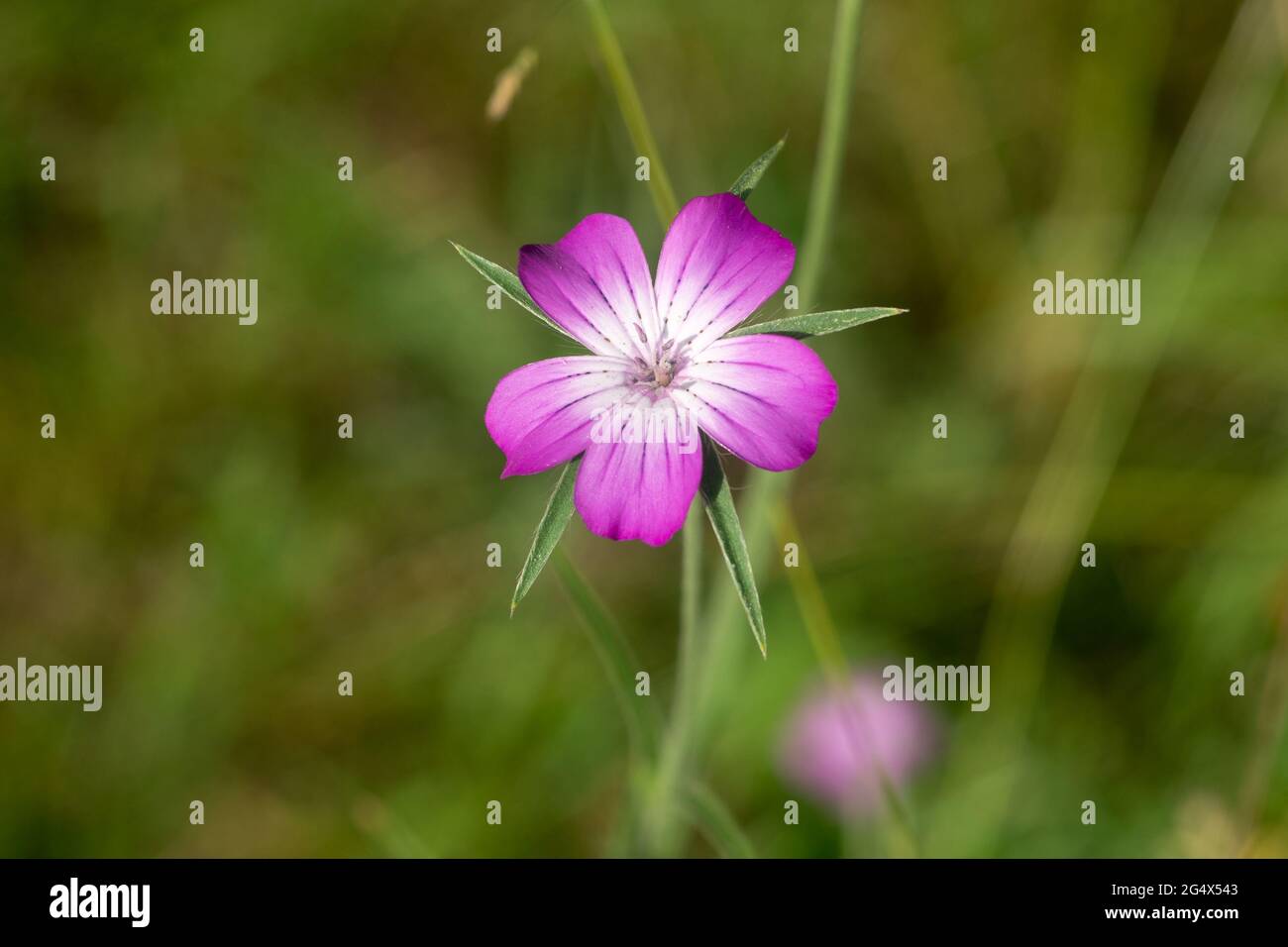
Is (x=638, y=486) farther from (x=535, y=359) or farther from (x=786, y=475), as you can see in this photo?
(x=535, y=359)

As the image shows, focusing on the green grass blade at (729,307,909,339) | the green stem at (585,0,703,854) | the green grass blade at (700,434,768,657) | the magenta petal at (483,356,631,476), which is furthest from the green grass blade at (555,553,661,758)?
the green grass blade at (729,307,909,339)

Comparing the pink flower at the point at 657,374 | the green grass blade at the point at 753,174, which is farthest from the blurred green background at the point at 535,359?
the green grass blade at the point at 753,174

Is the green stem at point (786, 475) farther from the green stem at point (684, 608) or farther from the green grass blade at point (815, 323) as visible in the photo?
the green grass blade at point (815, 323)

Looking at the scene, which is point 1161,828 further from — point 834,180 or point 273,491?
point 273,491

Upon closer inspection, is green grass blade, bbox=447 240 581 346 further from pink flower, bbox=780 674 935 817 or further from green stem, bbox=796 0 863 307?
pink flower, bbox=780 674 935 817

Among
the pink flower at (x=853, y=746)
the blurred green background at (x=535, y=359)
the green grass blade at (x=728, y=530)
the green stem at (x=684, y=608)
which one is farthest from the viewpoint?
the blurred green background at (x=535, y=359)

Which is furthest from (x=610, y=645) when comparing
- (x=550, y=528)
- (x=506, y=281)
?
(x=506, y=281)
